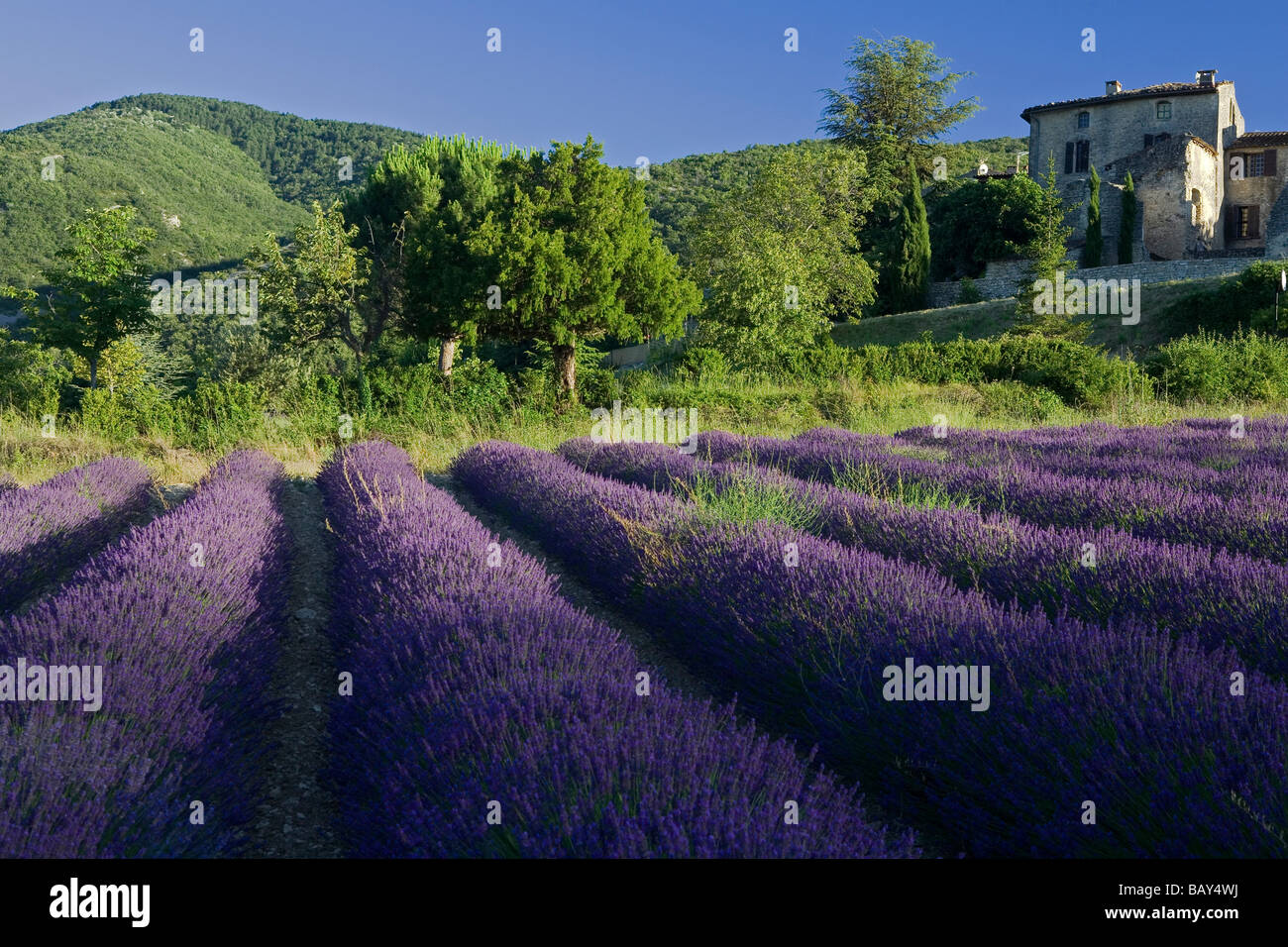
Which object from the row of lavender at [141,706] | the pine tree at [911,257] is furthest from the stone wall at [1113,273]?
the row of lavender at [141,706]

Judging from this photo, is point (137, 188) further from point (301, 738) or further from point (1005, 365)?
point (301, 738)

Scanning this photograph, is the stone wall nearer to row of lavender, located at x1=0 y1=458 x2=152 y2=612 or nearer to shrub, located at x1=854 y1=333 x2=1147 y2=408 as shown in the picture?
shrub, located at x1=854 y1=333 x2=1147 y2=408

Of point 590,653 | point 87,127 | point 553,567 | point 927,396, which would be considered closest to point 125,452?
point 553,567

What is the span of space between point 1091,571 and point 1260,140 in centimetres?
4410

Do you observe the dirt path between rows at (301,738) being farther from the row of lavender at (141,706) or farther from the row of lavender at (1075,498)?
the row of lavender at (1075,498)

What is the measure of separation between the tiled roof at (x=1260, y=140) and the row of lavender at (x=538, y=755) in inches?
1783

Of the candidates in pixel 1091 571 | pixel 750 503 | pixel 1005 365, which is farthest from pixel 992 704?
pixel 1005 365

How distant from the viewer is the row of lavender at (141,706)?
2.05 m

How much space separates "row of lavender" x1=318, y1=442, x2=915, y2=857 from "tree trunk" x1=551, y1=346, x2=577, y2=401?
51.9 feet

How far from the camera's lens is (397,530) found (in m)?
5.11

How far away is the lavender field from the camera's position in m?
2.00

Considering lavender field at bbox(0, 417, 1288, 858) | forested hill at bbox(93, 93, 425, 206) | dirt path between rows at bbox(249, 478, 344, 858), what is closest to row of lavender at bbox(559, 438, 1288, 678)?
lavender field at bbox(0, 417, 1288, 858)

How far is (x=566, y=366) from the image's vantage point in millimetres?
19953
